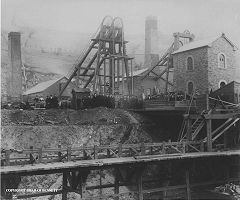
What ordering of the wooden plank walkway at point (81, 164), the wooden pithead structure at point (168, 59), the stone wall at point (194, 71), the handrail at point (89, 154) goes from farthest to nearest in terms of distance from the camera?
the wooden pithead structure at point (168, 59)
the stone wall at point (194, 71)
the handrail at point (89, 154)
the wooden plank walkway at point (81, 164)

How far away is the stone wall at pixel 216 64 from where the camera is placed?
28516 millimetres

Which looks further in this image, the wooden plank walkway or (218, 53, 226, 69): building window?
(218, 53, 226, 69): building window

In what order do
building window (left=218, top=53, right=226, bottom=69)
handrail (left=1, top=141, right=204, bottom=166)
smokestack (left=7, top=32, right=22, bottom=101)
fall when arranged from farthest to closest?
smokestack (left=7, top=32, right=22, bottom=101) → building window (left=218, top=53, right=226, bottom=69) → handrail (left=1, top=141, right=204, bottom=166)

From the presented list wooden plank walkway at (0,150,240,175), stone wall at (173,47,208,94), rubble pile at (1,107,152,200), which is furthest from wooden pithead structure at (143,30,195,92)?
wooden plank walkway at (0,150,240,175)

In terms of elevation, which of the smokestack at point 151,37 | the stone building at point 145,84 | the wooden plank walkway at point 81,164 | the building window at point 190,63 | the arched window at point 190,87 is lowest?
the wooden plank walkway at point 81,164

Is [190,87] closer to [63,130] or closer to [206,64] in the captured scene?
[206,64]

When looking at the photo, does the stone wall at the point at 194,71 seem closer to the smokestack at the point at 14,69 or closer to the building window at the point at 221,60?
the building window at the point at 221,60

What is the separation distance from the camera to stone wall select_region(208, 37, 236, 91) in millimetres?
28516

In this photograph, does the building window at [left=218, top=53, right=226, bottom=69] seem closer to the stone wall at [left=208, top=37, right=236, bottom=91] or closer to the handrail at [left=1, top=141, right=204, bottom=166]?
the stone wall at [left=208, top=37, right=236, bottom=91]

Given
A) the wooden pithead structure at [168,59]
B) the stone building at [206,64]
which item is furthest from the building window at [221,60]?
the wooden pithead structure at [168,59]

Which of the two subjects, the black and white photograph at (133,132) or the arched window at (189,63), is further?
the arched window at (189,63)

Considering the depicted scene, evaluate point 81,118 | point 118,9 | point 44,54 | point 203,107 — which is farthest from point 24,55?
point 203,107

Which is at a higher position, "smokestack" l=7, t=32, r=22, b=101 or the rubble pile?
"smokestack" l=7, t=32, r=22, b=101

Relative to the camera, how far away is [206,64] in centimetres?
2844
